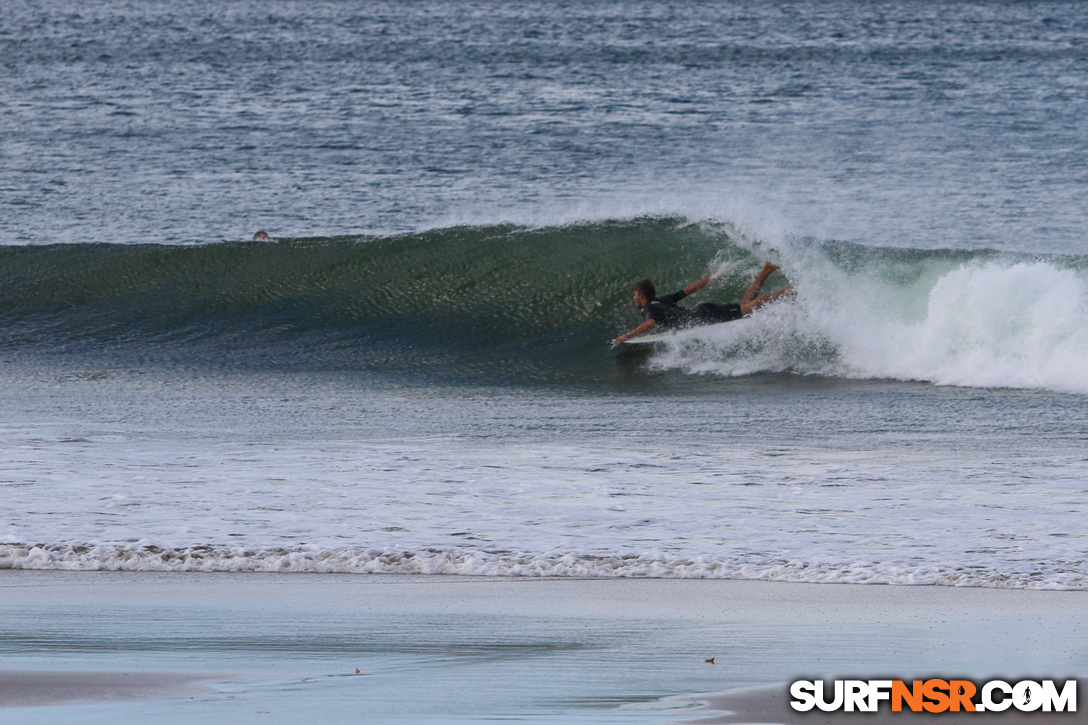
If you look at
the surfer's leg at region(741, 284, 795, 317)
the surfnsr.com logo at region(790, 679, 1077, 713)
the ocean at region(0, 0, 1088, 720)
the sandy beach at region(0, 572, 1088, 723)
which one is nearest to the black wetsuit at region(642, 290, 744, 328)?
the surfer's leg at region(741, 284, 795, 317)

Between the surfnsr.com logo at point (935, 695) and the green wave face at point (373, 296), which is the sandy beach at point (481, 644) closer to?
the surfnsr.com logo at point (935, 695)

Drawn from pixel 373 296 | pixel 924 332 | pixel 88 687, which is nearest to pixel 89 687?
pixel 88 687

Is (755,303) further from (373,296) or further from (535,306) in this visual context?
(373,296)

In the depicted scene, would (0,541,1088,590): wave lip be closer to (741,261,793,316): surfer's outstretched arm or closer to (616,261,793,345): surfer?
(616,261,793,345): surfer

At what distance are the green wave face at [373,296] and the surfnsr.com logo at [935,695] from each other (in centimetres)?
854

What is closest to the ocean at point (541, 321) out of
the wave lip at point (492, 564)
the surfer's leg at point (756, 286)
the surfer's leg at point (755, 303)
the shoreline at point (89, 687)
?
the wave lip at point (492, 564)

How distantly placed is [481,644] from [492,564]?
41.1 inches

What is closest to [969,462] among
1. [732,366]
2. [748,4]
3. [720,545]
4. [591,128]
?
[720,545]

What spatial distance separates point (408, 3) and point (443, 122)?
3239 centimetres

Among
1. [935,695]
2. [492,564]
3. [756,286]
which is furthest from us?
[756,286]

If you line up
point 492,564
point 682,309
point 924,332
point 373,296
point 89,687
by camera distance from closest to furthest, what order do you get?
point 89,687
point 492,564
point 924,332
point 682,309
point 373,296

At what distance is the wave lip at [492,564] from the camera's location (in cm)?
552

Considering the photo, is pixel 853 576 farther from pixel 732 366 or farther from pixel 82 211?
pixel 82 211

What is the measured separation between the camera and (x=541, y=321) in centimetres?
1472
